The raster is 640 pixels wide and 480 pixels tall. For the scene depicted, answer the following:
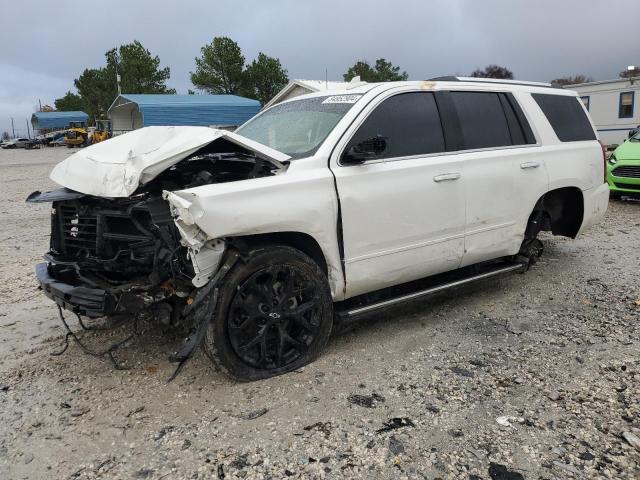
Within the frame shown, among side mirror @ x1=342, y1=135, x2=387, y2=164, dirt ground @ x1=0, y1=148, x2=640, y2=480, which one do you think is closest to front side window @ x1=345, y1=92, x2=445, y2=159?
side mirror @ x1=342, y1=135, x2=387, y2=164

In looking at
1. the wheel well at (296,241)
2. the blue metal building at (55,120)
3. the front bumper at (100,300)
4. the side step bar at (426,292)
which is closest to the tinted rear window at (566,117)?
the side step bar at (426,292)

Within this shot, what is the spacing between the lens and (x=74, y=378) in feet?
11.5

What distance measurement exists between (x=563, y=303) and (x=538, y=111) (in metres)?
1.82

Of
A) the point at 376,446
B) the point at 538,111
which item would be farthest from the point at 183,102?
the point at 376,446

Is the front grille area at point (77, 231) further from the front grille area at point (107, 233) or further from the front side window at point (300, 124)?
the front side window at point (300, 124)

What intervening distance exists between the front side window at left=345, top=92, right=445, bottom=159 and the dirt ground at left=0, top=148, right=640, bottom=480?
4.79 feet

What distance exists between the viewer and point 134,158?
10.8ft

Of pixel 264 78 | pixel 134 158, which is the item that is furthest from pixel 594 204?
pixel 264 78

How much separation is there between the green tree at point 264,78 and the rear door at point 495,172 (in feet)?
140

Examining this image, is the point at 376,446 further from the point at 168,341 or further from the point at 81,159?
the point at 81,159

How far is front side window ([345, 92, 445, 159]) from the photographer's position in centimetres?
379

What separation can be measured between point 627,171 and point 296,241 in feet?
28.9

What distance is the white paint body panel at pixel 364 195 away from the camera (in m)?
3.15

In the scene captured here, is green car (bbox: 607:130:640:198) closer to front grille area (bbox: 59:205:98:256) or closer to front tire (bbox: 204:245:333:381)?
front tire (bbox: 204:245:333:381)
